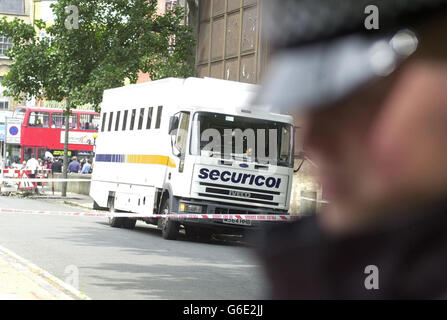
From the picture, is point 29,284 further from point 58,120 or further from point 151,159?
point 58,120

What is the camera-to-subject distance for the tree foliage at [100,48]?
30.0 m

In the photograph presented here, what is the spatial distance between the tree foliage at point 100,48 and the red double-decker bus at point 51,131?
77.1ft

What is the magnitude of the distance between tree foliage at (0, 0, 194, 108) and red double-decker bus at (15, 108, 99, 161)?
77.1ft

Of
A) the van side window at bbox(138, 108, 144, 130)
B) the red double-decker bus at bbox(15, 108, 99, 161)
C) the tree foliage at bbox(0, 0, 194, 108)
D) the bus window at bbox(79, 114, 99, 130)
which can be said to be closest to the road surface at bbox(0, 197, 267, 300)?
the van side window at bbox(138, 108, 144, 130)

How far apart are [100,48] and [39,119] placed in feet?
87.3

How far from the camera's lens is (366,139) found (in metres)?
0.74

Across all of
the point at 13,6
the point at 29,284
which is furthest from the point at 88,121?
the point at 29,284

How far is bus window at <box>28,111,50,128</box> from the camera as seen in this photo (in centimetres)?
5628

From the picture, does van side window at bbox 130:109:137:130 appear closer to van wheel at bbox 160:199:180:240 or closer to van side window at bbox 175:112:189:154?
van wheel at bbox 160:199:180:240

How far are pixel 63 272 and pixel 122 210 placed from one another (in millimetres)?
10259

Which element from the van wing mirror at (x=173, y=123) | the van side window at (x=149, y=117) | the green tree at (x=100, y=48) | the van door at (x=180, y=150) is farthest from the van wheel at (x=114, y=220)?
the green tree at (x=100, y=48)

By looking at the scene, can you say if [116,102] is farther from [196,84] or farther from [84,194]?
[84,194]
